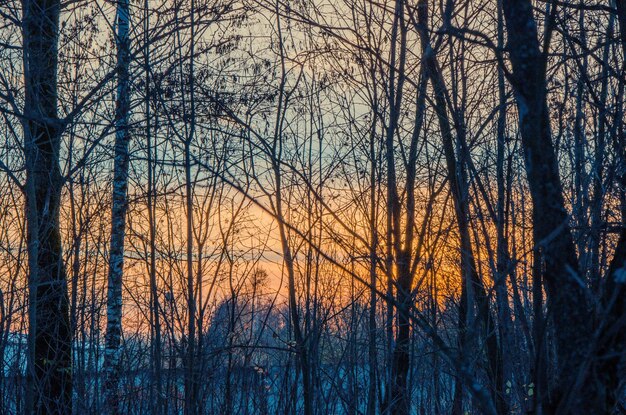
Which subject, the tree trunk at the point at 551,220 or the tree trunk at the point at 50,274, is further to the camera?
the tree trunk at the point at 50,274

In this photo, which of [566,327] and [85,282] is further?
[85,282]

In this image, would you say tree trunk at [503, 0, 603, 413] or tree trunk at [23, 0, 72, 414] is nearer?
tree trunk at [503, 0, 603, 413]

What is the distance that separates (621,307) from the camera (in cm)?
188

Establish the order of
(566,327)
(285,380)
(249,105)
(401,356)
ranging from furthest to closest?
(249,105), (285,380), (401,356), (566,327)

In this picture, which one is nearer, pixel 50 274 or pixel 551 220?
pixel 551 220

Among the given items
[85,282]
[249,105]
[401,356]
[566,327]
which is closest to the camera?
[566,327]

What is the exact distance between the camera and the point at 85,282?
347 inches

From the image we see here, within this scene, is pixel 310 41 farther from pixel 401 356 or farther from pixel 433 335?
pixel 433 335

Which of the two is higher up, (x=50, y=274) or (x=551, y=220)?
(x=50, y=274)

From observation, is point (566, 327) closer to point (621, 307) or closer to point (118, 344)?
point (621, 307)

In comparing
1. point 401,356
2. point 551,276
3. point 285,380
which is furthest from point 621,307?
point 285,380

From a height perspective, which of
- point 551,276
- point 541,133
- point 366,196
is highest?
point 366,196

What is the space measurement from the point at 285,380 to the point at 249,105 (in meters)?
3.28

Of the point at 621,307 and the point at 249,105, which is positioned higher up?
the point at 249,105
